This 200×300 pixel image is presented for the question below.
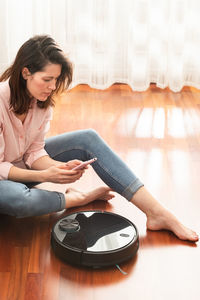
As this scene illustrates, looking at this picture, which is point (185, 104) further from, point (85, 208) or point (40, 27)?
point (85, 208)

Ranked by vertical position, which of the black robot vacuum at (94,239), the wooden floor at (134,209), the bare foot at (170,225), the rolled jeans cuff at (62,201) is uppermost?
the rolled jeans cuff at (62,201)

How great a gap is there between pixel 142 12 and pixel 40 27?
64 centimetres

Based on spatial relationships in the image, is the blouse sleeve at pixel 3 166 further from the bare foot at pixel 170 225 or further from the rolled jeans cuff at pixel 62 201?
the bare foot at pixel 170 225

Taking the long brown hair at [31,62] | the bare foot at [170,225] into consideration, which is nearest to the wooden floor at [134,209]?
the bare foot at [170,225]

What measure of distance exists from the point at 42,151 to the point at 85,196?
25cm

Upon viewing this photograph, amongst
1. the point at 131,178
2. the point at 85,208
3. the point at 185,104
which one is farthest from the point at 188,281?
the point at 185,104

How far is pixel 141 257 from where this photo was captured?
1.84 m

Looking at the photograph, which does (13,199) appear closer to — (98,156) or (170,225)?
(98,156)

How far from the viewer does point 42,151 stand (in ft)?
6.73

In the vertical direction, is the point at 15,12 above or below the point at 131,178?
above

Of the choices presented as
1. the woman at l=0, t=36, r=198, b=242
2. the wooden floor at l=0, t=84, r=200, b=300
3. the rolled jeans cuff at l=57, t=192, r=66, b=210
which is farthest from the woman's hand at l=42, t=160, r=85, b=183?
the wooden floor at l=0, t=84, r=200, b=300

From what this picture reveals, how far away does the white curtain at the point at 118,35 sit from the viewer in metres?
3.31

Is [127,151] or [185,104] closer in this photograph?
[127,151]

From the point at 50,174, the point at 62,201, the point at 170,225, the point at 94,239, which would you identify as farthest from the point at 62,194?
the point at 170,225
